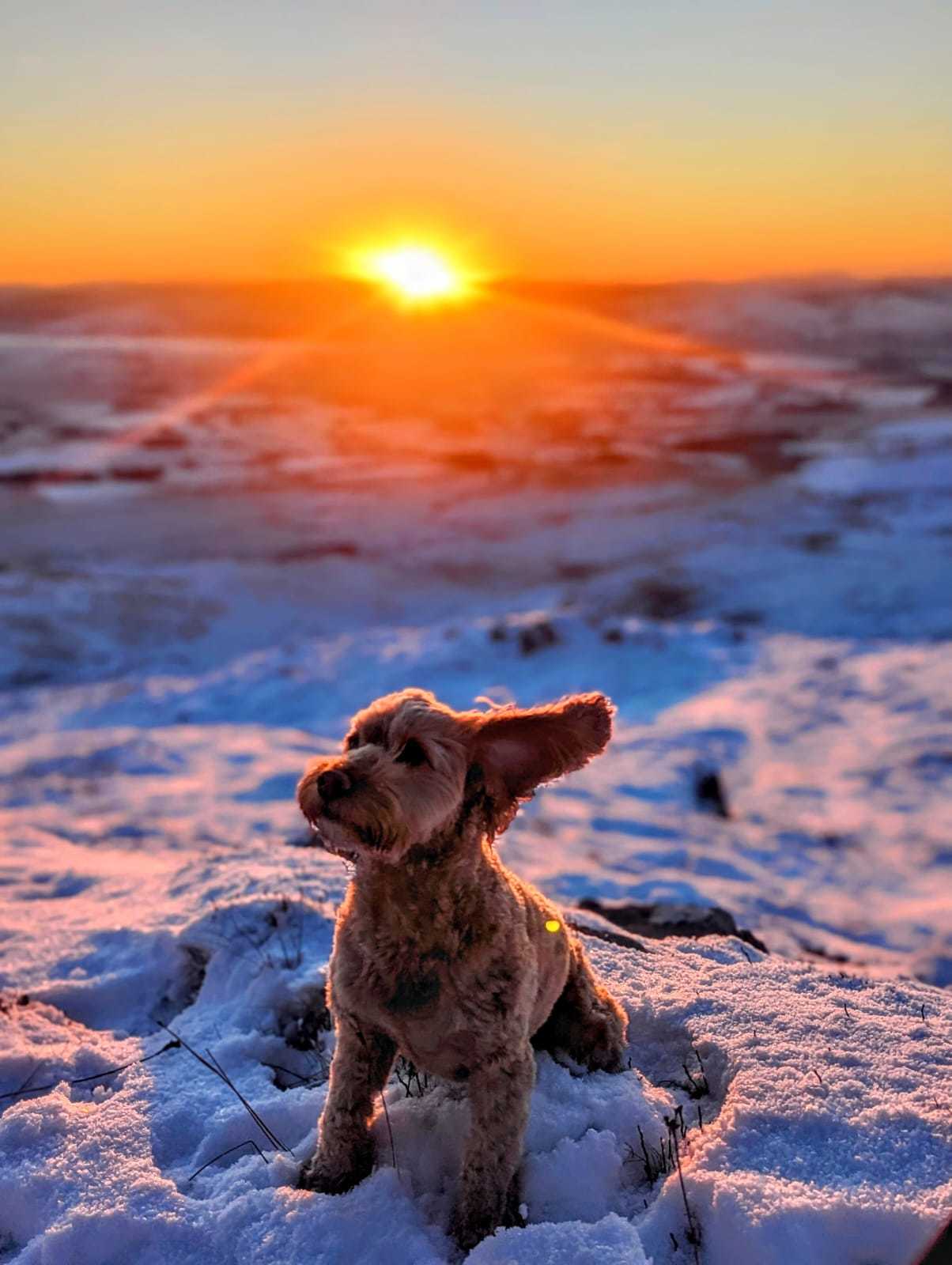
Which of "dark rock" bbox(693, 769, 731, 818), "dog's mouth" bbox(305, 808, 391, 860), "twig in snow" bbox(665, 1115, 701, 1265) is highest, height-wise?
"dog's mouth" bbox(305, 808, 391, 860)

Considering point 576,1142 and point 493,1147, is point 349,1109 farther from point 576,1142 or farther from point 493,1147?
point 576,1142

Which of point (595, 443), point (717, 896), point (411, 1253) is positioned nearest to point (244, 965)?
point (411, 1253)

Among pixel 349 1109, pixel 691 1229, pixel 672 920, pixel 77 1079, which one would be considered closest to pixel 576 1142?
pixel 691 1229

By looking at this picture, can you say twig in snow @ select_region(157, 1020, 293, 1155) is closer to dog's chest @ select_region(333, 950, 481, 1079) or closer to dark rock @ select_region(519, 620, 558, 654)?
dog's chest @ select_region(333, 950, 481, 1079)

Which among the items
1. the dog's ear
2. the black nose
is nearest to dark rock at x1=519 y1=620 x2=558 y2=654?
the dog's ear

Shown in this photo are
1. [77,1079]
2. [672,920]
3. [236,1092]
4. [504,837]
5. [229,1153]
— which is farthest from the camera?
[504,837]

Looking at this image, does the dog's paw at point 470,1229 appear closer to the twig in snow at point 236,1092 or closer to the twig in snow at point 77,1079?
the twig in snow at point 236,1092

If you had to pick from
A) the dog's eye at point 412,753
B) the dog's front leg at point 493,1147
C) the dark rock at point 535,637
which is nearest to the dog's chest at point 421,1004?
the dog's front leg at point 493,1147
